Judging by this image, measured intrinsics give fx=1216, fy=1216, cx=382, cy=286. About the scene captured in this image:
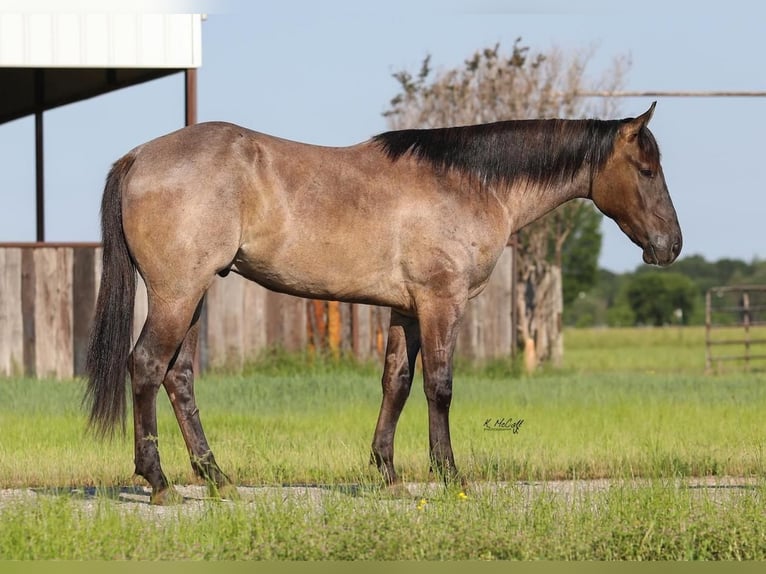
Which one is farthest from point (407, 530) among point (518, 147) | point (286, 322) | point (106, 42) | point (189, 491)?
point (286, 322)

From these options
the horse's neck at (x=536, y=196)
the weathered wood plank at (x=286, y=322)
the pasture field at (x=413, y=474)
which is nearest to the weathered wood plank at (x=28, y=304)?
the pasture field at (x=413, y=474)

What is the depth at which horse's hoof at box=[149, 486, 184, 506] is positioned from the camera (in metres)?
7.48

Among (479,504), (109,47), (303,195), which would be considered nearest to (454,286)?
(303,195)

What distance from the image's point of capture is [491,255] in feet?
26.3

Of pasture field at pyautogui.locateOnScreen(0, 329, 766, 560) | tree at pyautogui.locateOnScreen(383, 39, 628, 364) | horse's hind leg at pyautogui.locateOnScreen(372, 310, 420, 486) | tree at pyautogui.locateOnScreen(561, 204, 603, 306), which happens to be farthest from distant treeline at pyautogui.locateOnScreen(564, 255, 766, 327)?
horse's hind leg at pyautogui.locateOnScreen(372, 310, 420, 486)

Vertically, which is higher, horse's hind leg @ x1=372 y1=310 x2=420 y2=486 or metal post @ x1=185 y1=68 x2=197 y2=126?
metal post @ x1=185 y1=68 x2=197 y2=126

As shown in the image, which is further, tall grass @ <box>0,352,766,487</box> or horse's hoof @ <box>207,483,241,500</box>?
tall grass @ <box>0,352,766,487</box>

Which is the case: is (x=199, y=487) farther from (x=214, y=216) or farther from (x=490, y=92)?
(x=490, y=92)

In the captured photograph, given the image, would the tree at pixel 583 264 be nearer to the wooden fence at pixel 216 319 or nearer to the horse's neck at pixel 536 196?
the wooden fence at pixel 216 319

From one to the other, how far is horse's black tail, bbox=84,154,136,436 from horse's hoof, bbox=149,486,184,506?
0.50 meters

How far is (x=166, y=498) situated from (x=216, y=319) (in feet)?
32.8

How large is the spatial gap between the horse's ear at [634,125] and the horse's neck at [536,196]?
36 cm

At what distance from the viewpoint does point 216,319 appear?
17.4 metres

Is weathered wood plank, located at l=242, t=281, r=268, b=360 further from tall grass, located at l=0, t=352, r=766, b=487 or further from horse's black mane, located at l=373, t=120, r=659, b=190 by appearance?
horse's black mane, located at l=373, t=120, r=659, b=190
